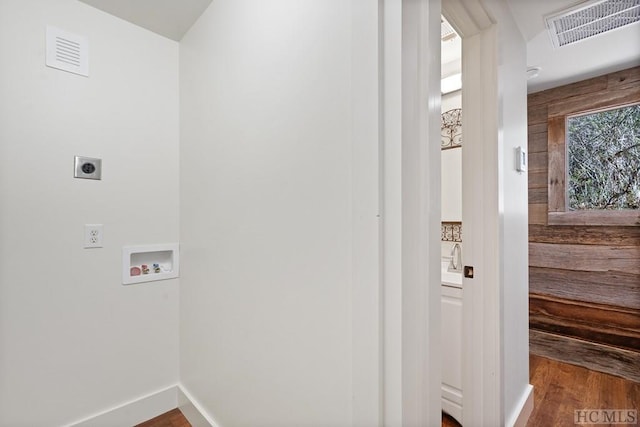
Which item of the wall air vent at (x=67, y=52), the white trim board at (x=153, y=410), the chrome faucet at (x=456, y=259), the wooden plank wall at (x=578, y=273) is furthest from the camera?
the wooden plank wall at (x=578, y=273)

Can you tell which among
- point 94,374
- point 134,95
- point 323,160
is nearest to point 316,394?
point 323,160

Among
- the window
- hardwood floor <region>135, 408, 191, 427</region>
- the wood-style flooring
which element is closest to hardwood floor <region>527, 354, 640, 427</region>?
the wood-style flooring

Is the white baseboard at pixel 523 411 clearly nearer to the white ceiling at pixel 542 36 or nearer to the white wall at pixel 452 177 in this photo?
the white wall at pixel 452 177

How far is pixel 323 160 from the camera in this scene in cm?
100

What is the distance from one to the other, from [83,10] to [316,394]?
7.03 ft

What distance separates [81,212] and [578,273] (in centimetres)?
344

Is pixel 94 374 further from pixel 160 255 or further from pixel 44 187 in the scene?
pixel 44 187

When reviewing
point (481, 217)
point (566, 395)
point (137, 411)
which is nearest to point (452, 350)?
point (481, 217)

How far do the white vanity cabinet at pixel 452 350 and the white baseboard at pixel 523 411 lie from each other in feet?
0.81

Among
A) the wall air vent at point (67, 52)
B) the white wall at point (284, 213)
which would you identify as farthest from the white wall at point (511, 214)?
the wall air vent at point (67, 52)

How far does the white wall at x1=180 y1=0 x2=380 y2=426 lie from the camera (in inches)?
34.3

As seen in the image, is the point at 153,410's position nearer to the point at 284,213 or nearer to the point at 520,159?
the point at 284,213

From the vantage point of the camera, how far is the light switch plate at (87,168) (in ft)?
5.24

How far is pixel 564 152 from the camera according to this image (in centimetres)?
255
